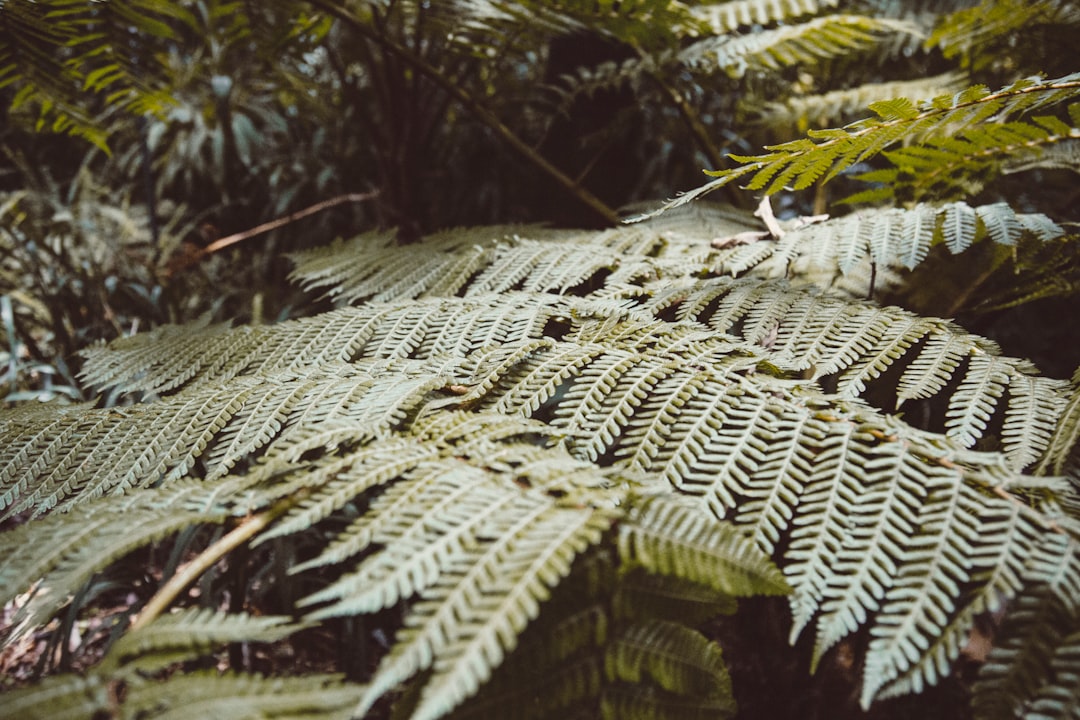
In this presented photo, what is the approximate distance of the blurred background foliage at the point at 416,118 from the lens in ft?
5.24

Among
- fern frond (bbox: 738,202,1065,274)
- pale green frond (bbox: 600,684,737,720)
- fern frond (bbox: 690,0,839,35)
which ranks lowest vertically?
pale green frond (bbox: 600,684,737,720)

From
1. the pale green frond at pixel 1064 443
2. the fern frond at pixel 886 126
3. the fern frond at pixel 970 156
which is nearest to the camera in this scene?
the pale green frond at pixel 1064 443

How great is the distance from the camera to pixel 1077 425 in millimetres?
688

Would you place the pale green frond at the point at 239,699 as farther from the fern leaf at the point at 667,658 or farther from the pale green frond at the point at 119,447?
the pale green frond at the point at 119,447

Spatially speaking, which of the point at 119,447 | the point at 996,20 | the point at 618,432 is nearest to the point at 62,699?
the point at 119,447

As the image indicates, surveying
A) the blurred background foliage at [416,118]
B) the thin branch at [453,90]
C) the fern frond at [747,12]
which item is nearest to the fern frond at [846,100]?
the blurred background foliage at [416,118]

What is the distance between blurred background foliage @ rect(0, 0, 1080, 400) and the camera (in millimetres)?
1597

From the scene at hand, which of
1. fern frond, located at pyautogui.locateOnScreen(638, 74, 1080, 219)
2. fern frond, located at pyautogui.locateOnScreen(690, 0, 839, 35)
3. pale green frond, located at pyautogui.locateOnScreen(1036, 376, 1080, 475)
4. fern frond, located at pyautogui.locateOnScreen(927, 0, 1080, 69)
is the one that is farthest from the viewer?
fern frond, located at pyautogui.locateOnScreen(690, 0, 839, 35)

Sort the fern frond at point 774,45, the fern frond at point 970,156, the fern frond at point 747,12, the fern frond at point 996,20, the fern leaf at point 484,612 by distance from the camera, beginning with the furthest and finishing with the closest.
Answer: the fern frond at point 747,12, the fern frond at point 774,45, the fern frond at point 996,20, the fern frond at point 970,156, the fern leaf at point 484,612

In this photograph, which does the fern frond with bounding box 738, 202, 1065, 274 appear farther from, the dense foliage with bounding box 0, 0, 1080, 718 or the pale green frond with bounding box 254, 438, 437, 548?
the pale green frond with bounding box 254, 438, 437, 548

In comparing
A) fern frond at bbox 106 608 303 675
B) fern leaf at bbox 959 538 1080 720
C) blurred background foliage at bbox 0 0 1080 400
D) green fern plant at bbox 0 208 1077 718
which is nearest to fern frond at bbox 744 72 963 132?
blurred background foliage at bbox 0 0 1080 400

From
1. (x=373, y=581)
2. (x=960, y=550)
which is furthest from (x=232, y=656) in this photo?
(x=960, y=550)

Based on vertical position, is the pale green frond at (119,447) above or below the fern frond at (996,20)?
below

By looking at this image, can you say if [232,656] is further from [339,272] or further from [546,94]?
[546,94]
